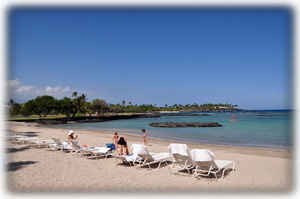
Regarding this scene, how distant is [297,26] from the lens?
236 inches

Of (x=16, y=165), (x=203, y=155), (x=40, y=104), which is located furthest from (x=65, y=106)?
(x=203, y=155)

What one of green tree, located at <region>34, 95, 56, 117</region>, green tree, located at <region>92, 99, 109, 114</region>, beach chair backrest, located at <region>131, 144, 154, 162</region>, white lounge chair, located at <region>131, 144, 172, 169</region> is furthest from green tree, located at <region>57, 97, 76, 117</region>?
beach chair backrest, located at <region>131, 144, 154, 162</region>

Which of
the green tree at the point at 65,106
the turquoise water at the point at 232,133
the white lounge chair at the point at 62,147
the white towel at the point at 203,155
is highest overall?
the green tree at the point at 65,106

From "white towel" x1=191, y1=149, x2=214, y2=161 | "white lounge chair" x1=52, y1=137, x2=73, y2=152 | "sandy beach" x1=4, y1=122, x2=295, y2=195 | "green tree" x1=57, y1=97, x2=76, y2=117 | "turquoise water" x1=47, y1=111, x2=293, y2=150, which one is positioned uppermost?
"green tree" x1=57, y1=97, x2=76, y2=117

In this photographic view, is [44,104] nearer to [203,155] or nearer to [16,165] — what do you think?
[16,165]

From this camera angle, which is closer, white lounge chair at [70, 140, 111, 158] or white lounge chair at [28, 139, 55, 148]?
white lounge chair at [70, 140, 111, 158]

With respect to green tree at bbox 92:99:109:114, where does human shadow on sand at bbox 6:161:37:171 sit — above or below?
below

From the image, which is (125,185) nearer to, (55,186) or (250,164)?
(55,186)

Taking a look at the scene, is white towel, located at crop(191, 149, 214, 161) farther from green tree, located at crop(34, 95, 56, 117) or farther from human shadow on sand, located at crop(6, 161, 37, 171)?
green tree, located at crop(34, 95, 56, 117)

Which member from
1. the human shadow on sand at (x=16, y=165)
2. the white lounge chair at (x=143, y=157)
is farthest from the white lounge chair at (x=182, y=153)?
the human shadow on sand at (x=16, y=165)

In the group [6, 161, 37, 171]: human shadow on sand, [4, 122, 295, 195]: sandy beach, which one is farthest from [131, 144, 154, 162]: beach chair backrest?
[6, 161, 37, 171]: human shadow on sand

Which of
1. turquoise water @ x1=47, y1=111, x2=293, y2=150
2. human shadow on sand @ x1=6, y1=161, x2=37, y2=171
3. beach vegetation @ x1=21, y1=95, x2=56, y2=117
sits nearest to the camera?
human shadow on sand @ x1=6, y1=161, x2=37, y2=171

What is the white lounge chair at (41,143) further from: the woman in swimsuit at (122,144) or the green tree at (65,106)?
the green tree at (65,106)

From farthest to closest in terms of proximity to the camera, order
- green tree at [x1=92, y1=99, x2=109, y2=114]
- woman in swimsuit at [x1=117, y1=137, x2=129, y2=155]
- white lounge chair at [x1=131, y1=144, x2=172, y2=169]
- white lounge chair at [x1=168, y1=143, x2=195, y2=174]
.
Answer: green tree at [x1=92, y1=99, x2=109, y2=114] → woman in swimsuit at [x1=117, y1=137, x2=129, y2=155] → white lounge chair at [x1=131, y1=144, x2=172, y2=169] → white lounge chair at [x1=168, y1=143, x2=195, y2=174]
